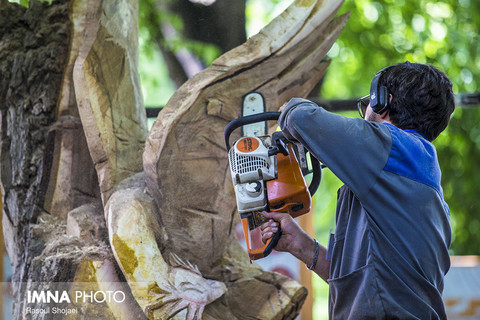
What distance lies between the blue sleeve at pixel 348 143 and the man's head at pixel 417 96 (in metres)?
0.12

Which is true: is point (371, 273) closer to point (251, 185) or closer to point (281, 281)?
point (251, 185)

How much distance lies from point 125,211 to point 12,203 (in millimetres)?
609

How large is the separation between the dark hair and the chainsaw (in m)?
0.27

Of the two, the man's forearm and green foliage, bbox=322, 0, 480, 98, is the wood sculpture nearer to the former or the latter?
the man's forearm

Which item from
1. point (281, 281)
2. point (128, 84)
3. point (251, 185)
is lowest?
point (281, 281)

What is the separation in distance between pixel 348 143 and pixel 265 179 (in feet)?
1.04

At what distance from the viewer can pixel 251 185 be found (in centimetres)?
135

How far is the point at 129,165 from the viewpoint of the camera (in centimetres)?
202

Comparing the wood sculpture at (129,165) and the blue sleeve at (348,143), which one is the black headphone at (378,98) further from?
the wood sculpture at (129,165)

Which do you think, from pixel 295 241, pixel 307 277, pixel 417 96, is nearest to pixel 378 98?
pixel 417 96

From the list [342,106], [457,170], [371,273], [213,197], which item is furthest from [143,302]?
[457,170]

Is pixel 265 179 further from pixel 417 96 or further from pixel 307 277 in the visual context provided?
pixel 307 277

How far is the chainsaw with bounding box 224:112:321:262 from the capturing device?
1.36 meters

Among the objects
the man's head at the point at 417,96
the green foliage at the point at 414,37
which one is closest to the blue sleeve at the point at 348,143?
the man's head at the point at 417,96
